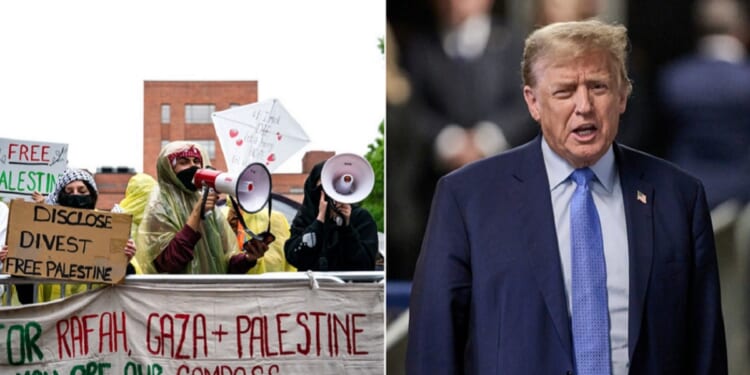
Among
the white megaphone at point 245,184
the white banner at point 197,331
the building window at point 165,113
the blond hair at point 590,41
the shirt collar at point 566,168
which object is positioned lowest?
the white banner at point 197,331

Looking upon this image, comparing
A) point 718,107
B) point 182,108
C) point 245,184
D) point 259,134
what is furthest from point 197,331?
point 182,108

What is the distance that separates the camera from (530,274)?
4.32m

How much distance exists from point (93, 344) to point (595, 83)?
4.58 meters

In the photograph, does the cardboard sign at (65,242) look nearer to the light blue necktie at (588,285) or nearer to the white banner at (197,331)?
the white banner at (197,331)

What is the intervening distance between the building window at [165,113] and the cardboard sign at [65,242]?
318ft

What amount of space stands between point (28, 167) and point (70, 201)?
13.7ft

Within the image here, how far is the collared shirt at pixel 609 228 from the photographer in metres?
4.26

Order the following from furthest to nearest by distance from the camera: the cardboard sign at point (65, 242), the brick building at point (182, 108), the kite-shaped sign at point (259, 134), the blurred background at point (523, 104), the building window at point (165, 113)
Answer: the building window at point (165, 113)
the brick building at point (182, 108)
the kite-shaped sign at point (259, 134)
the cardboard sign at point (65, 242)
the blurred background at point (523, 104)

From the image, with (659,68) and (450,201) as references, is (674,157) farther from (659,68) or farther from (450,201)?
(450,201)

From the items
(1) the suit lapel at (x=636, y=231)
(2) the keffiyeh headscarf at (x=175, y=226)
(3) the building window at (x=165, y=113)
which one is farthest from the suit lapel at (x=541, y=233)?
(3) the building window at (x=165, y=113)

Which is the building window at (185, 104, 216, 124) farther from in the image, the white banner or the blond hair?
the blond hair

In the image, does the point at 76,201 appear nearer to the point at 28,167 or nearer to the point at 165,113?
the point at 28,167

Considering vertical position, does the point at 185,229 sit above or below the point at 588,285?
above

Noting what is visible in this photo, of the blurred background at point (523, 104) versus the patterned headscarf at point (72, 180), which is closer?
the blurred background at point (523, 104)
